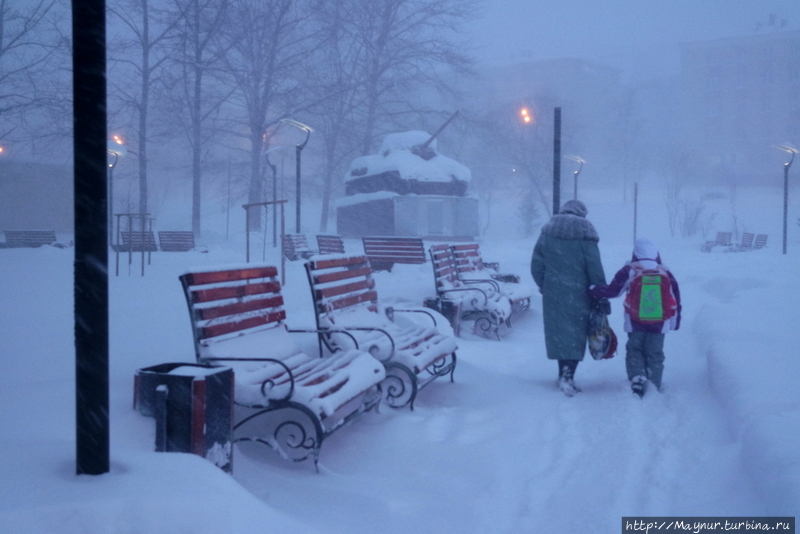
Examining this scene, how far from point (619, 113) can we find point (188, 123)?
4944 centimetres

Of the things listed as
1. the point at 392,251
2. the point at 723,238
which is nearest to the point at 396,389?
the point at 392,251

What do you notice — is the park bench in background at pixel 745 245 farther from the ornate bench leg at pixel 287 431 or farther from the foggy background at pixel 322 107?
the ornate bench leg at pixel 287 431

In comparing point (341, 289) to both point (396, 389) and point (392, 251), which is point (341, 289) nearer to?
point (396, 389)

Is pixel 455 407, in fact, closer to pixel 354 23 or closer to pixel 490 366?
pixel 490 366

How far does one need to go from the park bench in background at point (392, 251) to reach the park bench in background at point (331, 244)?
0.59 metres

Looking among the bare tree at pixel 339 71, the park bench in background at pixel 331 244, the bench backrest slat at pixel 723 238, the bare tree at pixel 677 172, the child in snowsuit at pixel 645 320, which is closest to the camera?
the child in snowsuit at pixel 645 320

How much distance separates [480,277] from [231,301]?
5909 millimetres

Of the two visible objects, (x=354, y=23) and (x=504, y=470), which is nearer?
(x=504, y=470)

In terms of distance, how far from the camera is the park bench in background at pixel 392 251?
12008 millimetres

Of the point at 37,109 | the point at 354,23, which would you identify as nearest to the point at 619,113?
the point at 354,23

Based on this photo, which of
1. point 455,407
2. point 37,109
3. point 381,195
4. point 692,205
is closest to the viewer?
point 455,407

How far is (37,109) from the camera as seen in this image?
63.2 ft

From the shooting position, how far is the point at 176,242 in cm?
2114

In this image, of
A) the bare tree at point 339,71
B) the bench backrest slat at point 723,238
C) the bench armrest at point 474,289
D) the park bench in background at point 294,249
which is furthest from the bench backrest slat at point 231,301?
the bench backrest slat at point 723,238
